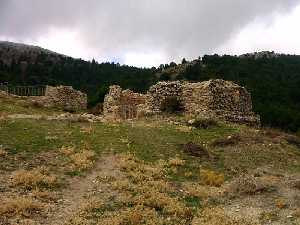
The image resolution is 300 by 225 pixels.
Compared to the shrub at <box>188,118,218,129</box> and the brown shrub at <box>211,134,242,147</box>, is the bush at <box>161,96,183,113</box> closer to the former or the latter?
the shrub at <box>188,118,218,129</box>

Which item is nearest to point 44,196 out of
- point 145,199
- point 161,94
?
point 145,199

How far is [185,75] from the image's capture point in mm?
101875

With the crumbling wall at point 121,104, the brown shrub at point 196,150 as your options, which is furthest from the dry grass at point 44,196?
the crumbling wall at point 121,104

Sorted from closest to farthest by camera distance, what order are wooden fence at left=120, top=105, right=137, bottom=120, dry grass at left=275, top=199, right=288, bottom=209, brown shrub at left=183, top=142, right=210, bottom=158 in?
1. dry grass at left=275, top=199, right=288, bottom=209
2. brown shrub at left=183, top=142, right=210, bottom=158
3. wooden fence at left=120, top=105, right=137, bottom=120

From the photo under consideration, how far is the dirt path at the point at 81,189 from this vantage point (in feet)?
51.0

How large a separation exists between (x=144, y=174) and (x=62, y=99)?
28133mm

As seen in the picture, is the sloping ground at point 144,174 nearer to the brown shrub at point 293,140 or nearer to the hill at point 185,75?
the brown shrub at point 293,140

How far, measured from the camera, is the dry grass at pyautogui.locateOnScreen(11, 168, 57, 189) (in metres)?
17.9

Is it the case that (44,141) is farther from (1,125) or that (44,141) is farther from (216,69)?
(216,69)

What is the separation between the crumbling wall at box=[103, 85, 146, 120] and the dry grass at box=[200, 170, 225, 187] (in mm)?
18333

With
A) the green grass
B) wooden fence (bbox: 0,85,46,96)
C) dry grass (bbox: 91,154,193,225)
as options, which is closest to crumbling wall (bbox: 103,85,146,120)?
the green grass

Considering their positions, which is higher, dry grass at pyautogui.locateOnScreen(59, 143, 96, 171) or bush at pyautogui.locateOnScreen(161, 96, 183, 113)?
bush at pyautogui.locateOnScreen(161, 96, 183, 113)

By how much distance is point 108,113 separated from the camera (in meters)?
40.7

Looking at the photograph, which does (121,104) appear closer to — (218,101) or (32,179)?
(218,101)
